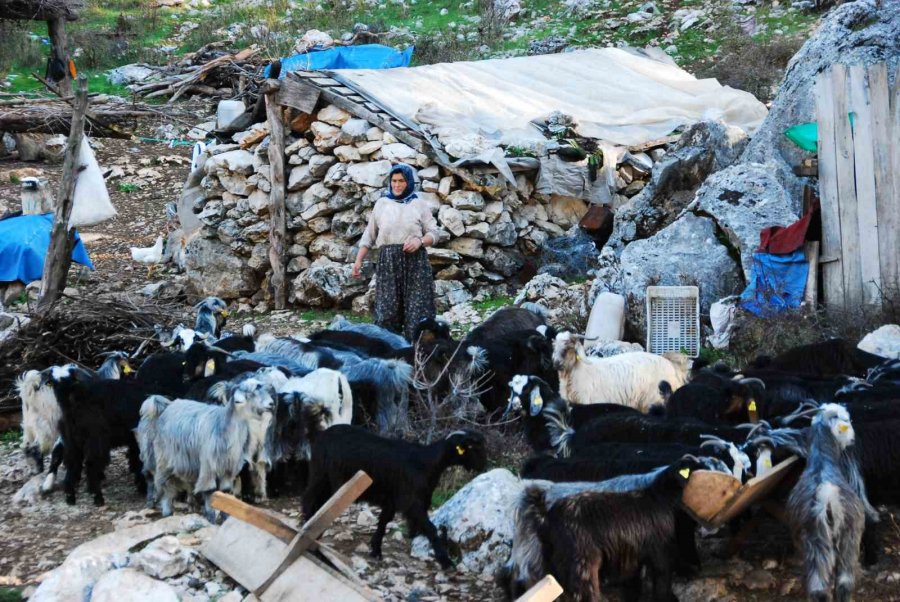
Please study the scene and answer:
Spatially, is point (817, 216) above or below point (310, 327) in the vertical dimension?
above

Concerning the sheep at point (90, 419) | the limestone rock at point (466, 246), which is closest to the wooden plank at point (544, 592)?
the sheep at point (90, 419)

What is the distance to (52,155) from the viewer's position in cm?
2069

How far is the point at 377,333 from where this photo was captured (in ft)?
30.3

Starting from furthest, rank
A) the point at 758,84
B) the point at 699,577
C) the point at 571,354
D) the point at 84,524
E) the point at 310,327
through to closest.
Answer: the point at 758,84 → the point at 310,327 → the point at 571,354 → the point at 84,524 → the point at 699,577

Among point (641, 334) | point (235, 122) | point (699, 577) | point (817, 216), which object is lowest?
point (699, 577)

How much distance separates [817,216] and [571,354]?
3048 mm

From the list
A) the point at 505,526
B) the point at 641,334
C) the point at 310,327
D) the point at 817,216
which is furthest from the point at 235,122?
the point at 505,526

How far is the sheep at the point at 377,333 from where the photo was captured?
8922 mm

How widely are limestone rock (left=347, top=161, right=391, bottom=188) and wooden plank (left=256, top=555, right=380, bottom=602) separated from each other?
771 centimetres

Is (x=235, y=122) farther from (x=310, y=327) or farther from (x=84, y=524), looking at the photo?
(x=84, y=524)

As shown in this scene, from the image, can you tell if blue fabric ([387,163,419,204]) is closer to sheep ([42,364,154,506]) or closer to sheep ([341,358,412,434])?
sheep ([341,358,412,434])

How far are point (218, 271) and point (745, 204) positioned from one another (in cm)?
637

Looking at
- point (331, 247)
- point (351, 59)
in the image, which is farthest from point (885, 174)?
point (351, 59)

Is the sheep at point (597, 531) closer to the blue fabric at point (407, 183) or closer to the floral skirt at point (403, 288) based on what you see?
the floral skirt at point (403, 288)
